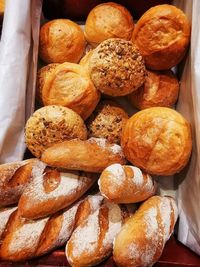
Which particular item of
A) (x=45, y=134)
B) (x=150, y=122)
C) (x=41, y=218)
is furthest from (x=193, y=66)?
(x=41, y=218)

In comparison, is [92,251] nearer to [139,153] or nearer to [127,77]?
[139,153]

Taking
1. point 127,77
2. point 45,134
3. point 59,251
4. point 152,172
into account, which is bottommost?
point 59,251

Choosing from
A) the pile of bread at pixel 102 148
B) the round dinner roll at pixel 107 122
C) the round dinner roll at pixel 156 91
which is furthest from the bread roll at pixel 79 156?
the round dinner roll at pixel 156 91

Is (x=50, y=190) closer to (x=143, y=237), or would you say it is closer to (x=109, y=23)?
(x=143, y=237)

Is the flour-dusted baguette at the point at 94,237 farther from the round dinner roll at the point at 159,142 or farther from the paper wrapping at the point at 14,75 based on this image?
the paper wrapping at the point at 14,75

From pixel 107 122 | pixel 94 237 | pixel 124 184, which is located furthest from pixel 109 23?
pixel 94 237

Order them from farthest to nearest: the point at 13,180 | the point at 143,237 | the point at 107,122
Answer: the point at 107,122 → the point at 13,180 → the point at 143,237
